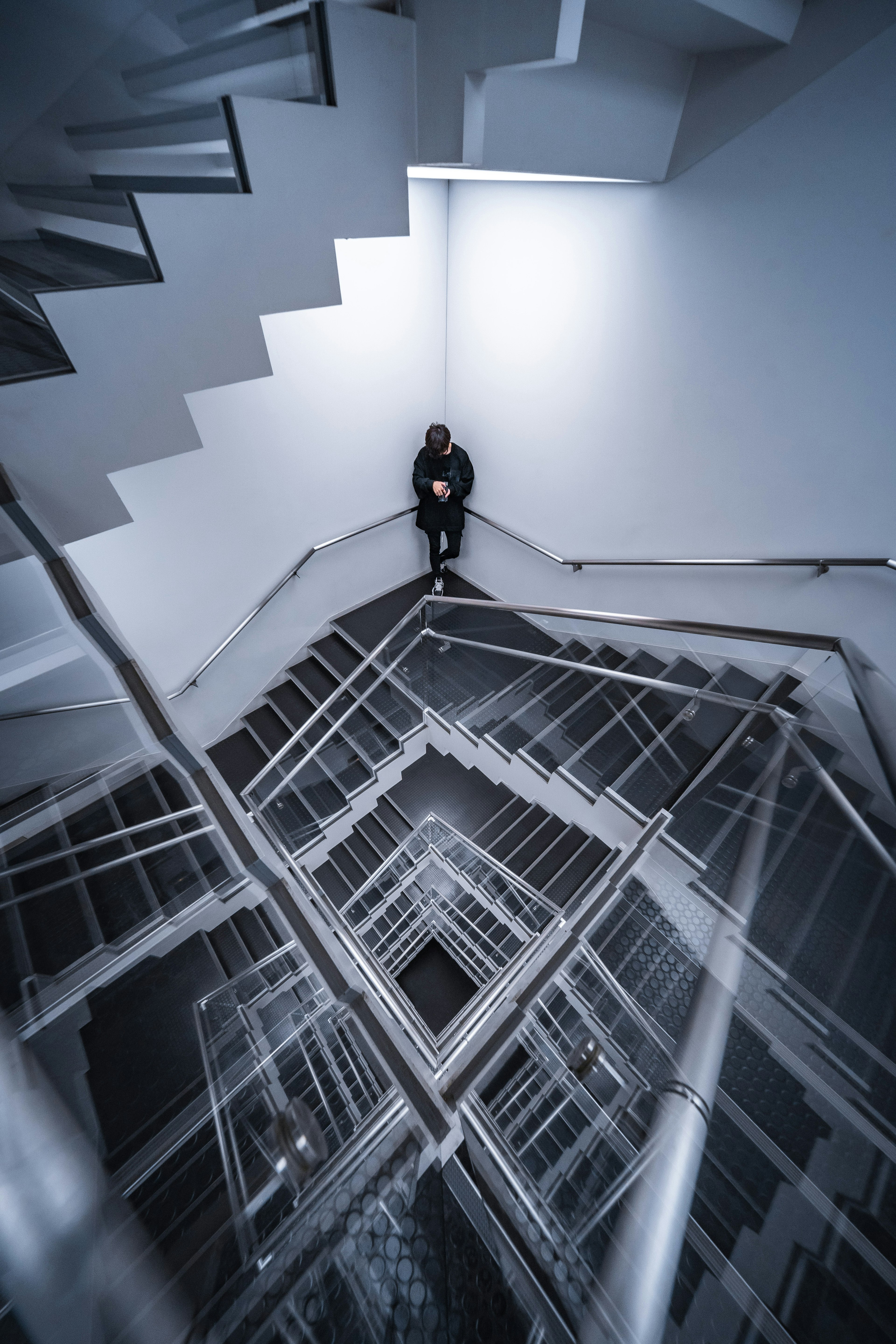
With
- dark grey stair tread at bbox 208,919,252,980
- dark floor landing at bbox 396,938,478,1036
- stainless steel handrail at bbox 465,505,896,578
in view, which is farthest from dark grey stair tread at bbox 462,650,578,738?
dark floor landing at bbox 396,938,478,1036

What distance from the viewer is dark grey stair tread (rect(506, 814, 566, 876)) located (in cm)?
379

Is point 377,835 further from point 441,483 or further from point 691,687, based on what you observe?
point 441,483

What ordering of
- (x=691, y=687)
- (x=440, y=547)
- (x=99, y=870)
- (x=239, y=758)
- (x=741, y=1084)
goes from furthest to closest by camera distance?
(x=440, y=547) < (x=239, y=758) < (x=691, y=687) < (x=99, y=870) < (x=741, y=1084)

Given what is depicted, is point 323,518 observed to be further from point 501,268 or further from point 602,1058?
point 602,1058

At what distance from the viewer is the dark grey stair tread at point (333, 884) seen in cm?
416

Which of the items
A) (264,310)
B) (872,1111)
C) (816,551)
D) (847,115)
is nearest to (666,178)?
(847,115)

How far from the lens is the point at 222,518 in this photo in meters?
3.50

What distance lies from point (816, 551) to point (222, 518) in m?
3.75

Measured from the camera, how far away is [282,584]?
4047 millimetres

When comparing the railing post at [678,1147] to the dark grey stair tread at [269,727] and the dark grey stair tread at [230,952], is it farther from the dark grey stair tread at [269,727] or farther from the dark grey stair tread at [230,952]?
the dark grey stair tread at [269,727]

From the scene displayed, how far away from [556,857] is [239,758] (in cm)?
269

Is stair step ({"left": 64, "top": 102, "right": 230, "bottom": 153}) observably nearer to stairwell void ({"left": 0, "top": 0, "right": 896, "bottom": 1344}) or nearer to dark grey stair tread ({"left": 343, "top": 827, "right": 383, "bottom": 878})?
stairwell void ({"left": 0, "top": 0, "right": 896, "bottom": 1344})

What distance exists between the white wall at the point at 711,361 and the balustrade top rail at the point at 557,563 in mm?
75

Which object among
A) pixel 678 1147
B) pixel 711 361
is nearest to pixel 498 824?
pixel 678 1147
